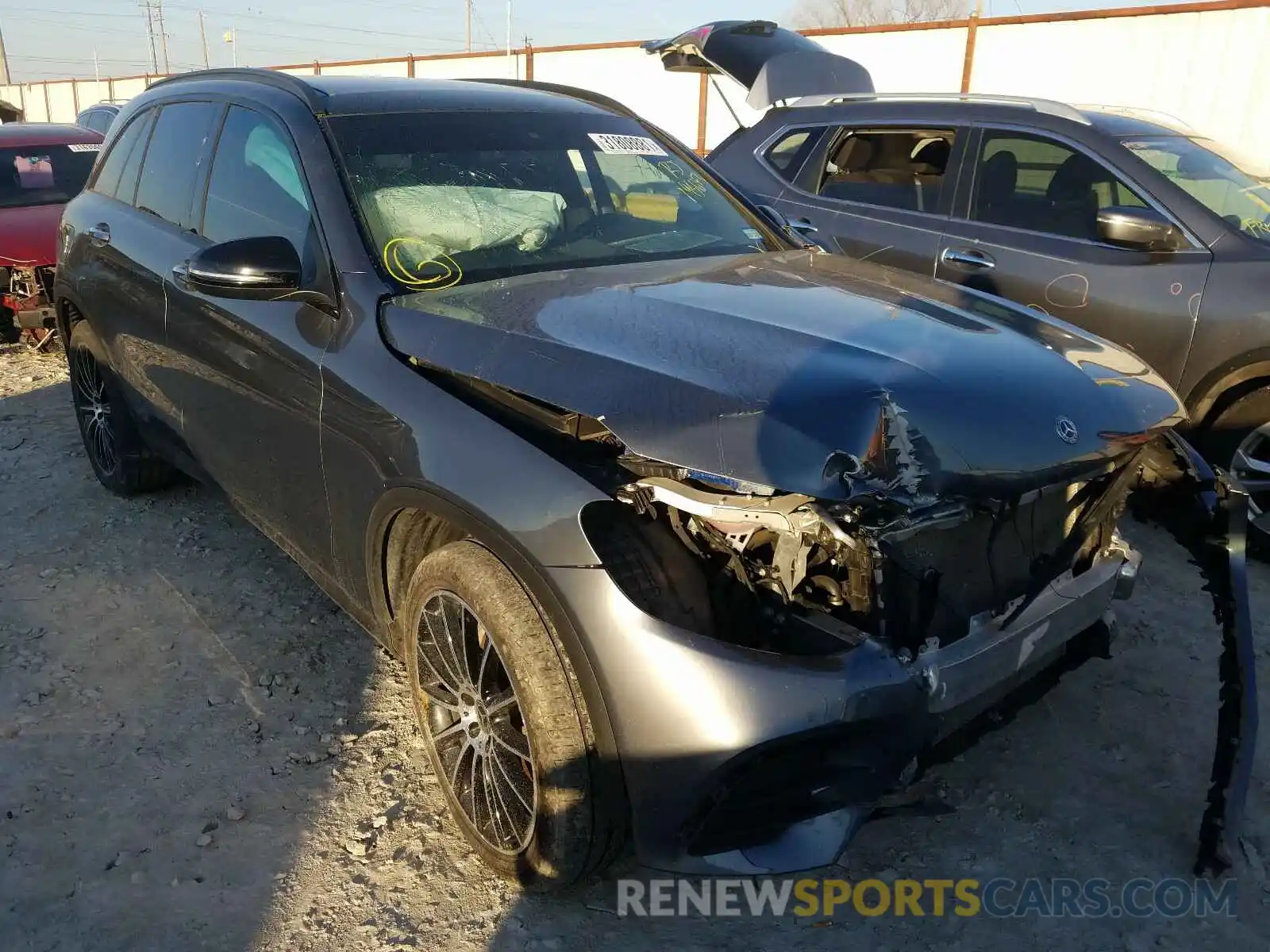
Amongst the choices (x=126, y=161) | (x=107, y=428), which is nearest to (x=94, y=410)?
(x=107, y=428)

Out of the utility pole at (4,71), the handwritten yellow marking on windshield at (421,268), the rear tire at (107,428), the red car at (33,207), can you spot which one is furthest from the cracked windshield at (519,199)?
the utility pole at (4,71)

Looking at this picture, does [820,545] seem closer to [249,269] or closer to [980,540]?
[980,540]

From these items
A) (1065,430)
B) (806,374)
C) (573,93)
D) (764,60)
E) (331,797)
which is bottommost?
(331,797)

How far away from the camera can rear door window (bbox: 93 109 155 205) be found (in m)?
4.09

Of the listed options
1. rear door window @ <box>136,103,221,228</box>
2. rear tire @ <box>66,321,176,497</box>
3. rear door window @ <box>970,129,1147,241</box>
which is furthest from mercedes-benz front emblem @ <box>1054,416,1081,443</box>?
rear tire @ <box>66,321,176,497</box>

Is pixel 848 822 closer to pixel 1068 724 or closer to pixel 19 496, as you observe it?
pixel 1068 724

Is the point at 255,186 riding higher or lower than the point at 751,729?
higher

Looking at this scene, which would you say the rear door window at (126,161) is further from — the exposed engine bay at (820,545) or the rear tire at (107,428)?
the exposed engine bay at (820,545)

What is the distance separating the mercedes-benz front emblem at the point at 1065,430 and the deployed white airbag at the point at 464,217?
160 cm

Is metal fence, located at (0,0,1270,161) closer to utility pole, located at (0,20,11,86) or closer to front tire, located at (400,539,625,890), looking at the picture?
front tire, located at (400,539,625,890)

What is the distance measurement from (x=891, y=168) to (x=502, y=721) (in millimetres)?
4212

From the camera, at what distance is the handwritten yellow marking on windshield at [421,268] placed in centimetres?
267

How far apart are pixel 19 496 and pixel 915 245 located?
4.65m

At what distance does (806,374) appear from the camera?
206 cm
